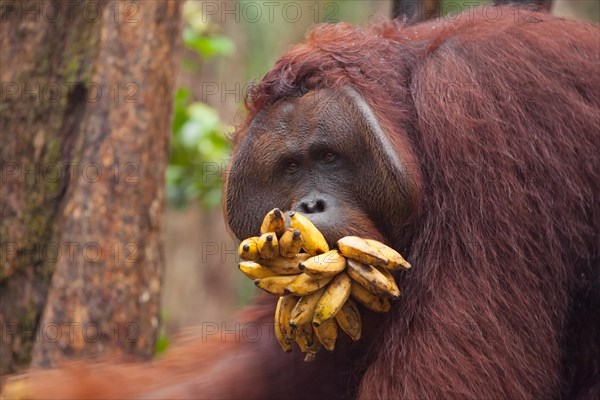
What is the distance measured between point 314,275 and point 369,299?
0.26 m

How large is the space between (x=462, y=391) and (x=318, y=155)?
0.98m

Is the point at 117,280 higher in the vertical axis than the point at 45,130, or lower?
lower

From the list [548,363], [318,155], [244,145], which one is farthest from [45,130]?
[548,363]

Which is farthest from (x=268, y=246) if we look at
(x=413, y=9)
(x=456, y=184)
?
(x=413, y=9)

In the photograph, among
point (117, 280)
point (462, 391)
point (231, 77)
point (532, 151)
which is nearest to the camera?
point (462, 391)

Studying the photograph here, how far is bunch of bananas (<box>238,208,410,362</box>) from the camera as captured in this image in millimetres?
3244

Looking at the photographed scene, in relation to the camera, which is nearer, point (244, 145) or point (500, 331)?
point (500, 331)

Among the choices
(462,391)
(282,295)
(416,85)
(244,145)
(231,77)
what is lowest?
(231,77)

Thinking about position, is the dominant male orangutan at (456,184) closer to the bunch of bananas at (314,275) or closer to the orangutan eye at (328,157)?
the orangutan eye at (328,157)

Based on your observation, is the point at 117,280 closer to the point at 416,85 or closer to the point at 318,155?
the point at 318,155

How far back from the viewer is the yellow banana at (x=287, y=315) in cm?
337

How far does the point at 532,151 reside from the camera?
345 centimetres

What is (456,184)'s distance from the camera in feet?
11.2

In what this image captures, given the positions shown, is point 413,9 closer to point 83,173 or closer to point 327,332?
point 83,173
